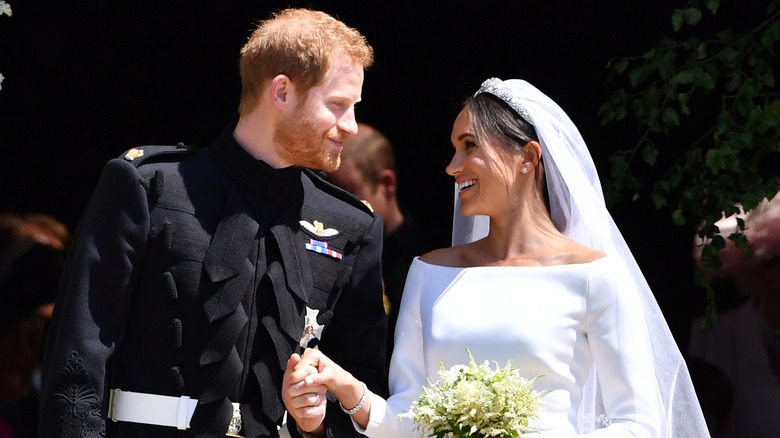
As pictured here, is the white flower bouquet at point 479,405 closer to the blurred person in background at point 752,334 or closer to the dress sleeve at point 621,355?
the dress sleeve at point 621,355

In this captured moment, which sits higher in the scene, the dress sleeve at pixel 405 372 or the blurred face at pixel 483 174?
the blurred face at pixel 483 174

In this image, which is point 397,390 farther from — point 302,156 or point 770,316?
point 770,316

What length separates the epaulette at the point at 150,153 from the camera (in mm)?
2781

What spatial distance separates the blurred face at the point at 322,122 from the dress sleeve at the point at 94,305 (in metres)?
0.42

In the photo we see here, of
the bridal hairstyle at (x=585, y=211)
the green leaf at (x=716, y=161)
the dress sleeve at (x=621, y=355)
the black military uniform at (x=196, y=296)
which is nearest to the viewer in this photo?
the black military uniform at (x=196, y=296)

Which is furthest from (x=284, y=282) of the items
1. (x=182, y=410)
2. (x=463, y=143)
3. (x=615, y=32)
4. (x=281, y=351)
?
(x=615, y=32)

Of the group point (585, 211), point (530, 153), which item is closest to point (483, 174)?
point (530, 153)

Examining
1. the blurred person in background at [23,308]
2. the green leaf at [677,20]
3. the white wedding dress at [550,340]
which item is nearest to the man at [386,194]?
the blurred person in background at [23,308]

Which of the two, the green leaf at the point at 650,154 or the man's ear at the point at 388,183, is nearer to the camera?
the green leaf at the point at 650,154

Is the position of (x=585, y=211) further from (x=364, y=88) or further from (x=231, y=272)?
(x=364, y=88)

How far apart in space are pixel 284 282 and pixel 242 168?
33cm

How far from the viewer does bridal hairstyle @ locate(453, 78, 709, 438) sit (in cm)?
297

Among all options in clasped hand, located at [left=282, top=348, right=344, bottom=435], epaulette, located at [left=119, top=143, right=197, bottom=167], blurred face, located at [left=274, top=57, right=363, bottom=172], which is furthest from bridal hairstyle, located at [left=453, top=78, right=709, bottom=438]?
epaulette, located at [left=119, top=143, right=197, bottom=167]

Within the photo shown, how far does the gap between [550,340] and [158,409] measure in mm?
1033
